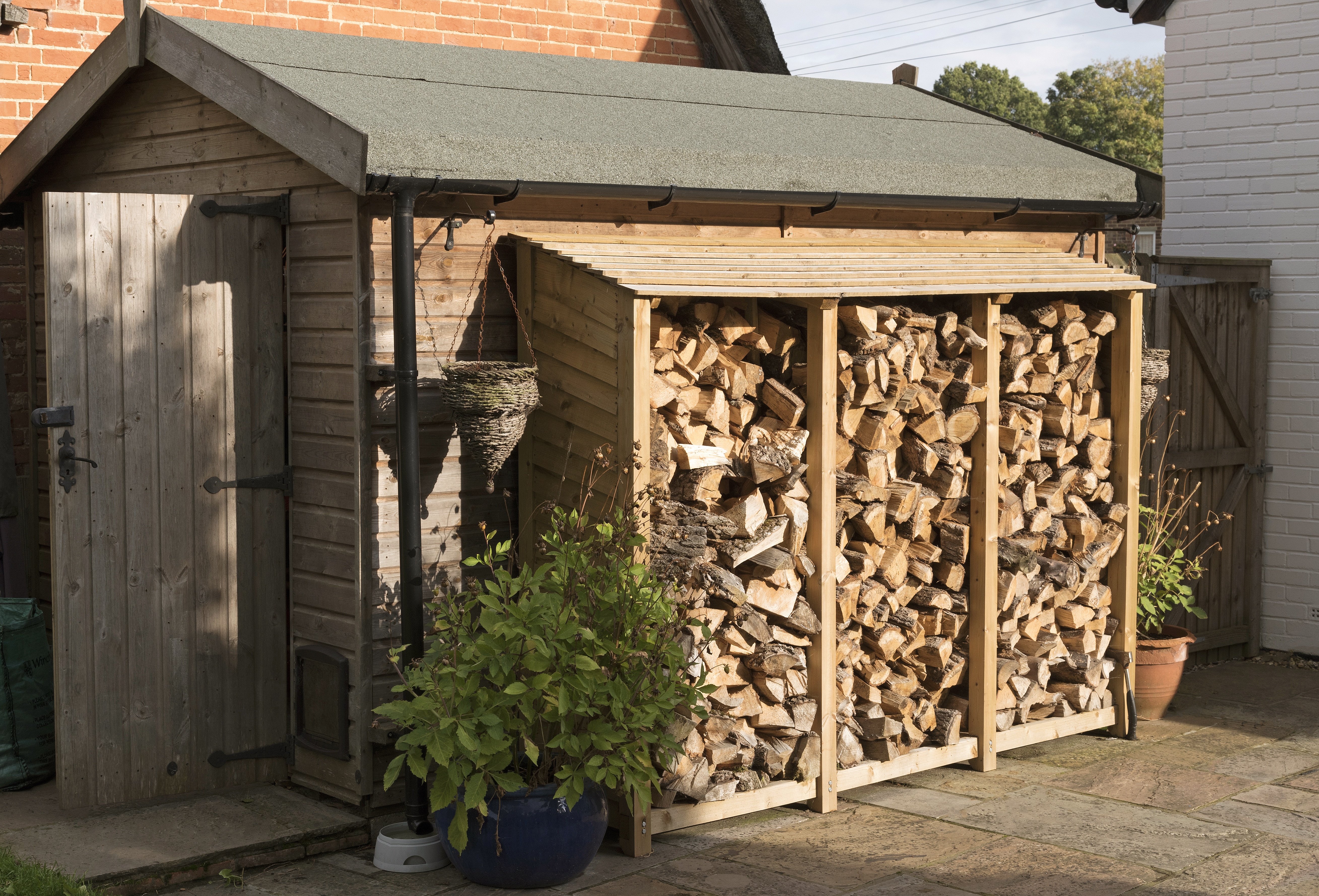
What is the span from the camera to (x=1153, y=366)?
6.58m

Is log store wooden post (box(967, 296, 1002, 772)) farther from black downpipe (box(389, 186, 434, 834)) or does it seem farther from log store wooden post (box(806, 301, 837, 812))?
black downpipe (box(389, 186, 434, 834))

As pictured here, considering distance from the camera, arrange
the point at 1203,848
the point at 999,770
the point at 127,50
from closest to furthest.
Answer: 1. the point at 1203,848
2. the point at 127,50
3. the point at 999,770

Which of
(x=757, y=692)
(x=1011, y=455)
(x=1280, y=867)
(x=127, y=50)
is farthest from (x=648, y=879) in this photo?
(x=127, y=50)

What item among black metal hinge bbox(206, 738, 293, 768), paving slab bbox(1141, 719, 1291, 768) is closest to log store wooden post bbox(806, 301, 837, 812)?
paving slab bbox(1141, 719, 1291, 768)

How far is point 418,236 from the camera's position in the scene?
4922 mm

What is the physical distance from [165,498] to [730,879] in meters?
2.46

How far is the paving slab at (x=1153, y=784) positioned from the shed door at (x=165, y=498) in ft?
10.6

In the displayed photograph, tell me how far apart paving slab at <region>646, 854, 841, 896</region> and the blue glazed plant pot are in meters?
0.31

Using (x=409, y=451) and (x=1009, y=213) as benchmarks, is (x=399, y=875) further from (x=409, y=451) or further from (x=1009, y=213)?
(x=1009, y=213)

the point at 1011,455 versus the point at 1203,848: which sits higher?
the point at 1011,455

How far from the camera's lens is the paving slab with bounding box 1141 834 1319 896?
14.9 feet

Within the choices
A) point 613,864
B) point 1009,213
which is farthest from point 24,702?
point 1009,213

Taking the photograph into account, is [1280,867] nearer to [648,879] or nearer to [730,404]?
[648,879]

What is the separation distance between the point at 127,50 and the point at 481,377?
6.93 feet
